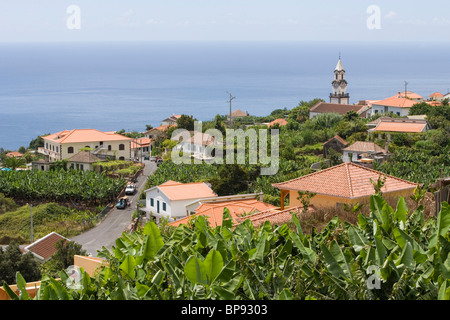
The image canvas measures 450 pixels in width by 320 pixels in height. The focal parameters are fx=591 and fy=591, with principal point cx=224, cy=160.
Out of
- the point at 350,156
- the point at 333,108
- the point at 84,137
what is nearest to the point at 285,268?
the point at 350,156

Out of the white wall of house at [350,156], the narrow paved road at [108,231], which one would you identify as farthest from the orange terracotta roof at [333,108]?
the narrow paved road at [108,231]

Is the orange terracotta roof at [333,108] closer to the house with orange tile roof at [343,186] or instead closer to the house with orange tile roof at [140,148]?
the house with orange tile roof at [140,148]

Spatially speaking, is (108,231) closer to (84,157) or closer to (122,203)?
(122,203)

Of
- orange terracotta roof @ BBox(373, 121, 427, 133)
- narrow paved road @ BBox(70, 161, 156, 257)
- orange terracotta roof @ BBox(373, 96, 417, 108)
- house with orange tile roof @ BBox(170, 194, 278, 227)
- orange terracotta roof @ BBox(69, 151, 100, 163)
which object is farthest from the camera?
orange terracotta roof @ BBox(373, 96, 417, 108)

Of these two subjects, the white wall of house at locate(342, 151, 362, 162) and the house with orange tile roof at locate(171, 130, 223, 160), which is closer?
the white wall of house at locate(342, 151, 362, 162)

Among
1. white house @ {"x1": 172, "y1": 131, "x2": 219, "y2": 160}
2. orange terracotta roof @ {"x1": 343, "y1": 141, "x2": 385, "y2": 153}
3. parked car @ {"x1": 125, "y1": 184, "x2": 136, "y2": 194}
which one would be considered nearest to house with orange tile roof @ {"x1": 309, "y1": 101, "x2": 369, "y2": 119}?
white house @ {"x1": 172, "y1": 131, "x2": 219, "y2": 160}

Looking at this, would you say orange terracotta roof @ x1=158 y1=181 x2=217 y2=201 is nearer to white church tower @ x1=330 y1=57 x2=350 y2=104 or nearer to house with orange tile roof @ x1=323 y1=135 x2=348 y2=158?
house with orange tile roof @ x1=323 y1=135 x2=348 y2=158
